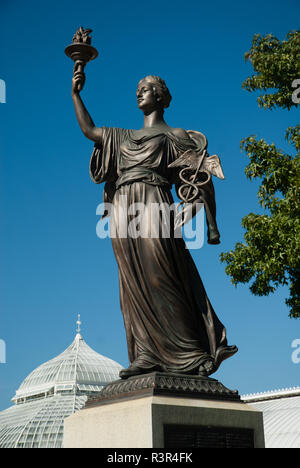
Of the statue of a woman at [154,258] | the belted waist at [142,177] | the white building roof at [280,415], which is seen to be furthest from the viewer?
the white building roof at [280,415]

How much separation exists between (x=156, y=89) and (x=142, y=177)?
1.33 meters

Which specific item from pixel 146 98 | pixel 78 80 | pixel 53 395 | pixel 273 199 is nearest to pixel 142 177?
pixel 146 98

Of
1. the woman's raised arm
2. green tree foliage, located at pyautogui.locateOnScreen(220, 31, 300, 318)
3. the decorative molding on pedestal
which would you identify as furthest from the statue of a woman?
green tree foliage, located at pyautogui.locateOnScreen(220, 31, 300, 318)

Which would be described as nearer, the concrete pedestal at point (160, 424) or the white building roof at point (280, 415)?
the concrete pedestal at point (160, 424)

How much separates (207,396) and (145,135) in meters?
3.13

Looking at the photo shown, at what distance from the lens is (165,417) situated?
578 centimetres

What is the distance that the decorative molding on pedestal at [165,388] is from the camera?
6.04 m

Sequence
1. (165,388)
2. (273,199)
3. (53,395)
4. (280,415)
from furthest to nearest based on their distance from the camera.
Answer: (53,395) → (280,415) → (273,199) → (165,388)

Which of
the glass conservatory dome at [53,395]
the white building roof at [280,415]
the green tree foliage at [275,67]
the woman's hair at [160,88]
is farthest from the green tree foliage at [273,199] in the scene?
the glass conservatory dome at [53,395]

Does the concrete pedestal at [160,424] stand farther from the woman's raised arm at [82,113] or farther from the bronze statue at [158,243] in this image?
the woman's raised arm at [82,113]

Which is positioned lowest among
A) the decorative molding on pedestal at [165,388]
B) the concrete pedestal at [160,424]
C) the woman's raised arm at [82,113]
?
the concrete pedestal at [160,424]

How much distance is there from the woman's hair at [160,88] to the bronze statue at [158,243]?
0.5 inches

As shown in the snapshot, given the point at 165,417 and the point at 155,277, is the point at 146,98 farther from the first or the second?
the point at 165,417
